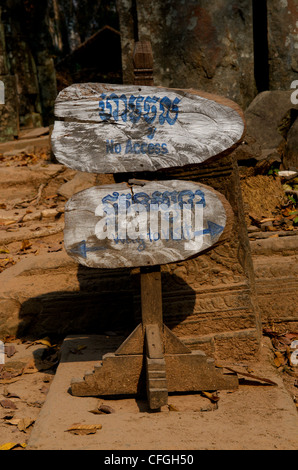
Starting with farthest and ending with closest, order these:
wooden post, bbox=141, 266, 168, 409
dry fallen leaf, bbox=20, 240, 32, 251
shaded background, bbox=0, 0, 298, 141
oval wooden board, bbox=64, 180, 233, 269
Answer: shaded background, bbox=0, 0, 298, 141 → dry fallen leaf, bbox=20, 240, 32, 251 → oval wooden board, bbox=64, 180, 233, 269 → wooden post, bbox=141, 266, 168, 409

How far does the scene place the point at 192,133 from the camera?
3.12 m

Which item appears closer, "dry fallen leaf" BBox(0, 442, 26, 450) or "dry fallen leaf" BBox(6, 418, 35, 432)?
"dry fallen leaf" BBox(0, 442, 26, 450)

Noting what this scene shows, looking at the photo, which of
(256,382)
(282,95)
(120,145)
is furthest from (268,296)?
(282,95)

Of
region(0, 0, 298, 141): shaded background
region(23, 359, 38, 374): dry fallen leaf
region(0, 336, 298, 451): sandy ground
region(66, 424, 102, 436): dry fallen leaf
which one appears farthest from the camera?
region(0, 0, 298, 141): shaded background

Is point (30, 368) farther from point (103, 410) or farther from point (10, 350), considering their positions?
point (103, 410)

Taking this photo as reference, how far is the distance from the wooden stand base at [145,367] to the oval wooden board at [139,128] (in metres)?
0.62

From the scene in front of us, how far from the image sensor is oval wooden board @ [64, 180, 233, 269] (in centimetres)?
302

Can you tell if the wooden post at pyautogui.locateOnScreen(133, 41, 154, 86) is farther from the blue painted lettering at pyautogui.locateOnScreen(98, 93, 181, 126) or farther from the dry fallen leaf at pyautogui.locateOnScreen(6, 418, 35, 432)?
the dry fallen leaf at pyautogui.locateOnScreen(6, 418, 35, 432)

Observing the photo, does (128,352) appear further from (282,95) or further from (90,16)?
(90,16)

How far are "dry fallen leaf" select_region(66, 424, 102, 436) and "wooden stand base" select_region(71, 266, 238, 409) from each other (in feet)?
1.28

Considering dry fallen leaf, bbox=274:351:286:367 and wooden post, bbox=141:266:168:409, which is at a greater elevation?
wooden post, bbox=141:266:168:409

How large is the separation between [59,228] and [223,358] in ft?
8.52

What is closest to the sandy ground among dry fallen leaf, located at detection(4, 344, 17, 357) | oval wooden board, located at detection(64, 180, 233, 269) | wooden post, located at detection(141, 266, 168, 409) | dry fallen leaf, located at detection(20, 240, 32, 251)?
wooden post, located at detection(141, 266, 168, 409)

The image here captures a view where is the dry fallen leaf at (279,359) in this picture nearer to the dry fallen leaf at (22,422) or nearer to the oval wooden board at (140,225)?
the oval wooden board at (140,225)
